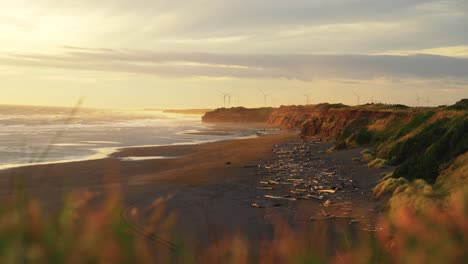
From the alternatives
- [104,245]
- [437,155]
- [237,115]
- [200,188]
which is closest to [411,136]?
[437,155]

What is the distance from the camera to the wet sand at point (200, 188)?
39.6 feet

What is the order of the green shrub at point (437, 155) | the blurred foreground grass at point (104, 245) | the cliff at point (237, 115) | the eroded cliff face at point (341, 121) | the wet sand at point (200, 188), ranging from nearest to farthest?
the blurred foreground grass at point (104, 245) → the wet sand at point (200, 188) → the green shrub at point (437, 155) → the eroded cliff face at point (341, 121) → the cliff at point (237, 115)

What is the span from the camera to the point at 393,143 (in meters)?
22.5

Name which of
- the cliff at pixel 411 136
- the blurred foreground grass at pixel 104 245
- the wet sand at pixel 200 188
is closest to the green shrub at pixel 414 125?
the cliff at pixel 411 136

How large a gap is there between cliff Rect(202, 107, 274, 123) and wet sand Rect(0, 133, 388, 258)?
10528 centimetres

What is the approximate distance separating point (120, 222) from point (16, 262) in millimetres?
523

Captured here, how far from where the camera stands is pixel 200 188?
18.4 meters

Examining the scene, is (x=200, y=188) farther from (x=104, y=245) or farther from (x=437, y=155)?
(x=104, y=245)

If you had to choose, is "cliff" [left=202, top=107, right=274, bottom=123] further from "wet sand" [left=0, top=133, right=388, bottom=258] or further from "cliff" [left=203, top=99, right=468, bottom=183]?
"wet sand" [left=0, top=133, right=388, bottom=258]

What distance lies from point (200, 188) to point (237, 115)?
124582 millimetres

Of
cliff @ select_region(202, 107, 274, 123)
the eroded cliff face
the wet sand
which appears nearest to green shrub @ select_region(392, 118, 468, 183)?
the wet sand

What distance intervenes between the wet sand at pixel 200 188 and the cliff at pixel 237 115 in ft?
345

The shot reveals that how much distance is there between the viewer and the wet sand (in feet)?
39.6

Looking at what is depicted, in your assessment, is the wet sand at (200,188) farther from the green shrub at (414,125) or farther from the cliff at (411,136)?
the green shrub at (414,125)
